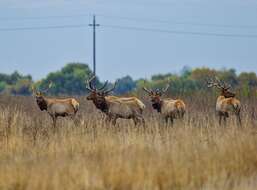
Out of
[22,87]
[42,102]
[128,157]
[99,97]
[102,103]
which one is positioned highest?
[99,97]

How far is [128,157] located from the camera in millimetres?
13969

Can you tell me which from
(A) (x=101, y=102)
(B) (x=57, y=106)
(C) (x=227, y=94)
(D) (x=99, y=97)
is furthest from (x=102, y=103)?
(C) (x=227, y=94)

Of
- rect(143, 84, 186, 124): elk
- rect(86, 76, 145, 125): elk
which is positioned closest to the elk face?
rect(143, 84, 186, 124): elk

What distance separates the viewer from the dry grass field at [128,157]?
41.2ft

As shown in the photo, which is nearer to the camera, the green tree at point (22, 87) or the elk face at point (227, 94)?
the elk face at point (227, 94)

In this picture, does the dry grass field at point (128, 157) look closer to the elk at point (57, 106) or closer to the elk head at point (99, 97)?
the elk head at point (99, 97)

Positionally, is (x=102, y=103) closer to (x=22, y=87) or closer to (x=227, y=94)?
(x=227, y=94)

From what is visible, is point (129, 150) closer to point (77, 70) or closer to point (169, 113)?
point (169, 113)

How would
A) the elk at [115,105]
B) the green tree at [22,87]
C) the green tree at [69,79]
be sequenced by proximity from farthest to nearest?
the green tree at [22,87]
the green tree at [69,79]
the elk at [115,105]

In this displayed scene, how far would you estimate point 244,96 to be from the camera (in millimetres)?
36656

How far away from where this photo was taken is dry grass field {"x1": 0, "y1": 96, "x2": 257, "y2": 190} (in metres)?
12.6

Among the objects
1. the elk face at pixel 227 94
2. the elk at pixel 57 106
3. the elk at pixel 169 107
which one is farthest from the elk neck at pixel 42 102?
the elk face at pixel 227 94

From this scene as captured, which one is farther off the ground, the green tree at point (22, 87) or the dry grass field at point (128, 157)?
the dry grass field at point (128, 157)

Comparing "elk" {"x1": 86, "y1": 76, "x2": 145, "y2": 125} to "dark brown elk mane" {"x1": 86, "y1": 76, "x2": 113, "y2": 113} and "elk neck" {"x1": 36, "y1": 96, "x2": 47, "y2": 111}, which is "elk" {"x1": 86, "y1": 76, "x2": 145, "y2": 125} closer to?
"dark brown elk mane" {"x1": 86, "y1": 76, "x2": 113, "y2": 113}
